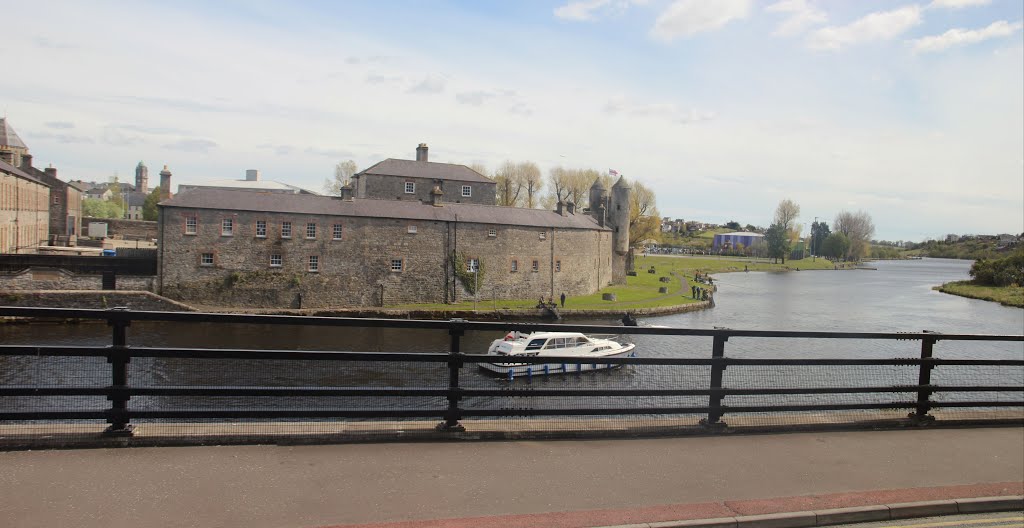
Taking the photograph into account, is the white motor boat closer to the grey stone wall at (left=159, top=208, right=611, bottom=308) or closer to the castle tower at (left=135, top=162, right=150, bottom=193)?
the grey stone wall at (left=159, top=208, right=611, bottom=308)

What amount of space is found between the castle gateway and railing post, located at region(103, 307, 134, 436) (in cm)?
4120

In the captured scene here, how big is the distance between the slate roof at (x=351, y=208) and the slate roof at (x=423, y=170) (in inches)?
375

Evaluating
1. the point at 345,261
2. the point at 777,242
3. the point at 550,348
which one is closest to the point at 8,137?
the point at 345,261

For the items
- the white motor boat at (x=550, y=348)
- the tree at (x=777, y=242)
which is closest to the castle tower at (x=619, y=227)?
the white motor boat at (x=550, y=348)

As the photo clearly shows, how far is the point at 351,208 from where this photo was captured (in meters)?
Result: 46.8

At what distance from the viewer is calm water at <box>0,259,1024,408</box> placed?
7.43 m

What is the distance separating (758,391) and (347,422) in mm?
3917

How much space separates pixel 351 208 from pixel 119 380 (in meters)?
42.6

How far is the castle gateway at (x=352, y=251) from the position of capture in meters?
43.3

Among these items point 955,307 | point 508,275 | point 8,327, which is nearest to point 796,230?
point 955,307

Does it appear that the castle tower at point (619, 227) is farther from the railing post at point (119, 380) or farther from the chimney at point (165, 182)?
the railing post at point (119, 380)

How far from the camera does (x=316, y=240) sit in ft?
149

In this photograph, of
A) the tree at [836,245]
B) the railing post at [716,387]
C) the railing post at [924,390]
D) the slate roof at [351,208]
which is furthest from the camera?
the tree at [836,245]

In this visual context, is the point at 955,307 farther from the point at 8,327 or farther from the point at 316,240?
the point at 8,327
